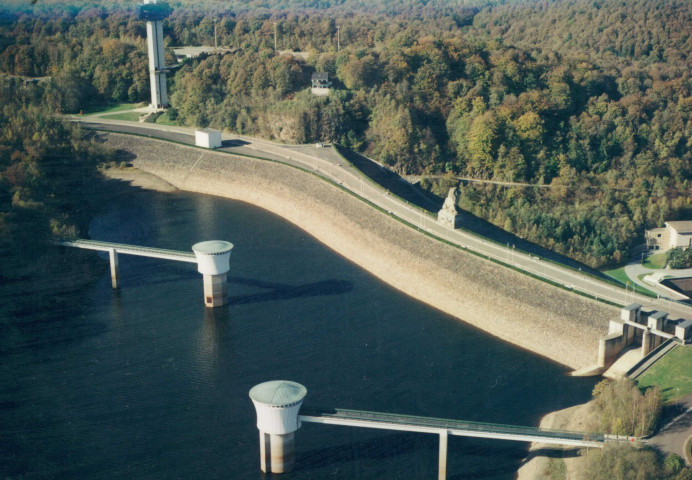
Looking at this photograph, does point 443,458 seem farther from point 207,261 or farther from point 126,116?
point 126,116

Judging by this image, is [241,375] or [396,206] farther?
[396,206]

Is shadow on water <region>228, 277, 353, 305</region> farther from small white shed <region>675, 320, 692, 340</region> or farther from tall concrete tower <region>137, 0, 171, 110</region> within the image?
tall concrete tower <region>137, 0, 171, 110</region>

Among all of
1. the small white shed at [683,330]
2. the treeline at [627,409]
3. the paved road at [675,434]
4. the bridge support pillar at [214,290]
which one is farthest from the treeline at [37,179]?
the paved road at [675,434]

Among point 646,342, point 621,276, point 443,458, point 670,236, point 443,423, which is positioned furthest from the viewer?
point 670,236

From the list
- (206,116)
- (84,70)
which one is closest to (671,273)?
(206,116)

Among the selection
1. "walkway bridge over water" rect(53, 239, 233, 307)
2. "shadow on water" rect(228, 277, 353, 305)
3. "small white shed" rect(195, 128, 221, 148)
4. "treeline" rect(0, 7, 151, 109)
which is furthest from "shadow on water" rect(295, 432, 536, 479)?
"treeline" rect(0, 7, 151, 109)

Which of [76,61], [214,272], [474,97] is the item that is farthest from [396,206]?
[76,61]

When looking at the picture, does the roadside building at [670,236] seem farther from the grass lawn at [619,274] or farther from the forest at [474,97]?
the grass lawn at [619,274]

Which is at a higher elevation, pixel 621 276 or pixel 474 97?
pixel 474 97
